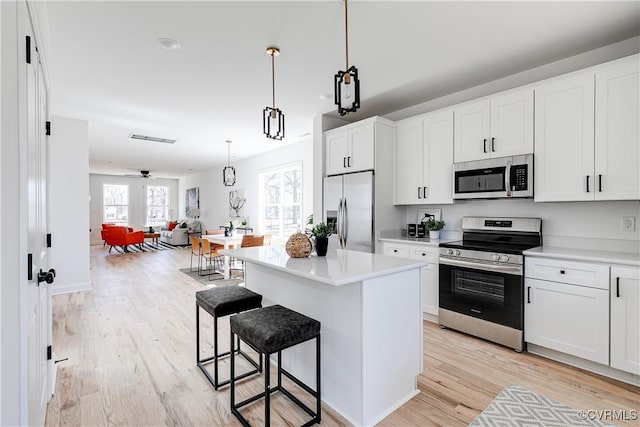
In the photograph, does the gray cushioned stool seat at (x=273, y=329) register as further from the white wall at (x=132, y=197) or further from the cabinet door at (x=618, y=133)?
the white wall at (x=132, y=197)

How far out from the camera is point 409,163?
154 inches

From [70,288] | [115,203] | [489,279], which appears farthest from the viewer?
[115,203]

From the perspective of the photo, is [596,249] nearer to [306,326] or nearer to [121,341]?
[306,326]

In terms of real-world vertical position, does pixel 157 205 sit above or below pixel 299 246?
above

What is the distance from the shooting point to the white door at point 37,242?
1.28 m

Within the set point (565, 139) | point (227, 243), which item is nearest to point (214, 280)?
point (227, 243)

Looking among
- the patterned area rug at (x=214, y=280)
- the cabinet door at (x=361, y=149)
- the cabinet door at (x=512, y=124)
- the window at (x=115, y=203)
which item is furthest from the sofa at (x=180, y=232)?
the cabinet door at (x=512, y=124)

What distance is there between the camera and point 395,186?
4.06 meters

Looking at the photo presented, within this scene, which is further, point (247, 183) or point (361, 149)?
point (247, 183)

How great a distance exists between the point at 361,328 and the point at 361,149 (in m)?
2.67

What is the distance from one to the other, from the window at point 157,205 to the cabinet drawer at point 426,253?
480 inches

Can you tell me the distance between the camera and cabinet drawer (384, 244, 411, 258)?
3651 millimetres

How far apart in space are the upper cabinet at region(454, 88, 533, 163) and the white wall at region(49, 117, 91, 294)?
5272 millimetres

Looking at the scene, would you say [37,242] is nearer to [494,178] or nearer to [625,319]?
[494,178]
